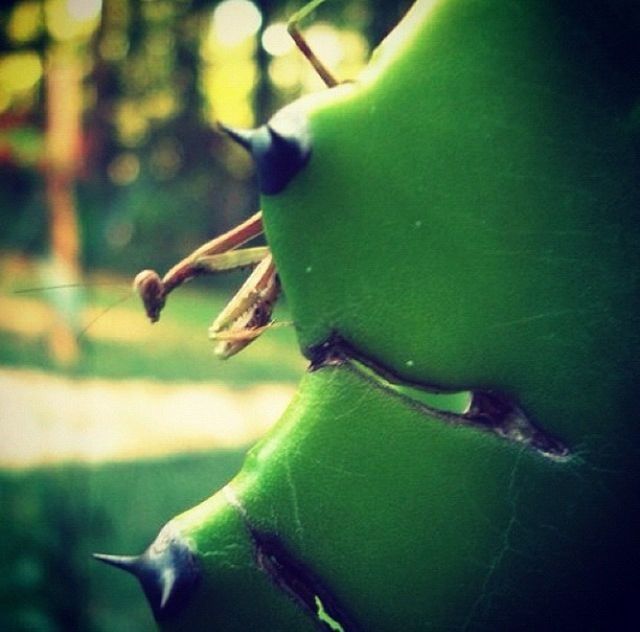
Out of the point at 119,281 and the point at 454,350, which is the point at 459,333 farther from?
the point at 119,281

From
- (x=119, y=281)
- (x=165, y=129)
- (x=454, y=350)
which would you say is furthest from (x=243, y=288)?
(x=165, y=129)

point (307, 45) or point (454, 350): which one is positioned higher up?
point (307, 45)

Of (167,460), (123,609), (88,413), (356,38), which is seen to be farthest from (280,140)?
(88,413)

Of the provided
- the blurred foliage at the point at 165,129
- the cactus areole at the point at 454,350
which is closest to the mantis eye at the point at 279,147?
the cactus areole at the point at 454,350

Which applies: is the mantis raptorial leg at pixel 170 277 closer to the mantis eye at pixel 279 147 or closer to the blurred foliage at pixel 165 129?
the mantis eye at pixel 279 147

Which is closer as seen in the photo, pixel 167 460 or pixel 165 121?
pixel 167 460

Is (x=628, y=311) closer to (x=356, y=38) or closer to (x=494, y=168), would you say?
(x=494, y=168)
